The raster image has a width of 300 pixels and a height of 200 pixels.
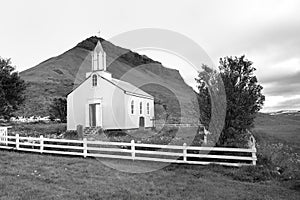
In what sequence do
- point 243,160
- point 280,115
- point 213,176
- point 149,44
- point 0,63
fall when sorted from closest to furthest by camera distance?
point 213,176 → point 243,160 → point 149,44 → point 0,63 → point 280,115

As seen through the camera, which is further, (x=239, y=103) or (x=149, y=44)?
(x=149, y=44)

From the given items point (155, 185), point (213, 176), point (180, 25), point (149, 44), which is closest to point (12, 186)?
point (155, 185)

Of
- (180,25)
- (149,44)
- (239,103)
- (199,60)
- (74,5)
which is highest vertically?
(74,5)

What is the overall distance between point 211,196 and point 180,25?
1456 cm

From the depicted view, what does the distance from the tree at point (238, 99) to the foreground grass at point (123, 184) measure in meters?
1.78

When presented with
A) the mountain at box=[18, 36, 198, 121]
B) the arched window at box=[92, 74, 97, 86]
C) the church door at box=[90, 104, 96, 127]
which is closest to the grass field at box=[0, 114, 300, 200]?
the mountain at box=[18, 36, 198, 121]

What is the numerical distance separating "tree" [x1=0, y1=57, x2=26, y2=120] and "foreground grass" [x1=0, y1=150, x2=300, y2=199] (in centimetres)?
2234

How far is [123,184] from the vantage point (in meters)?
7.34

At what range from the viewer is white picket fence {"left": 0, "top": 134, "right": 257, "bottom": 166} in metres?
9.50

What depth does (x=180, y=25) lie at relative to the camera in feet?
60.8

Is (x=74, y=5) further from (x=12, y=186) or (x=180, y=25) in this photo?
(x=12, y=186)

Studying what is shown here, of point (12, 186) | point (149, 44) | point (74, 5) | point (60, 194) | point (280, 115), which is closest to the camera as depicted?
point (60, 194)

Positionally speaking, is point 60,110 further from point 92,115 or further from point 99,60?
point 99,60

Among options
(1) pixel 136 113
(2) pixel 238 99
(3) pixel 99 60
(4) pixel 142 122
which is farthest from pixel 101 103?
(2) pixel 238 99
